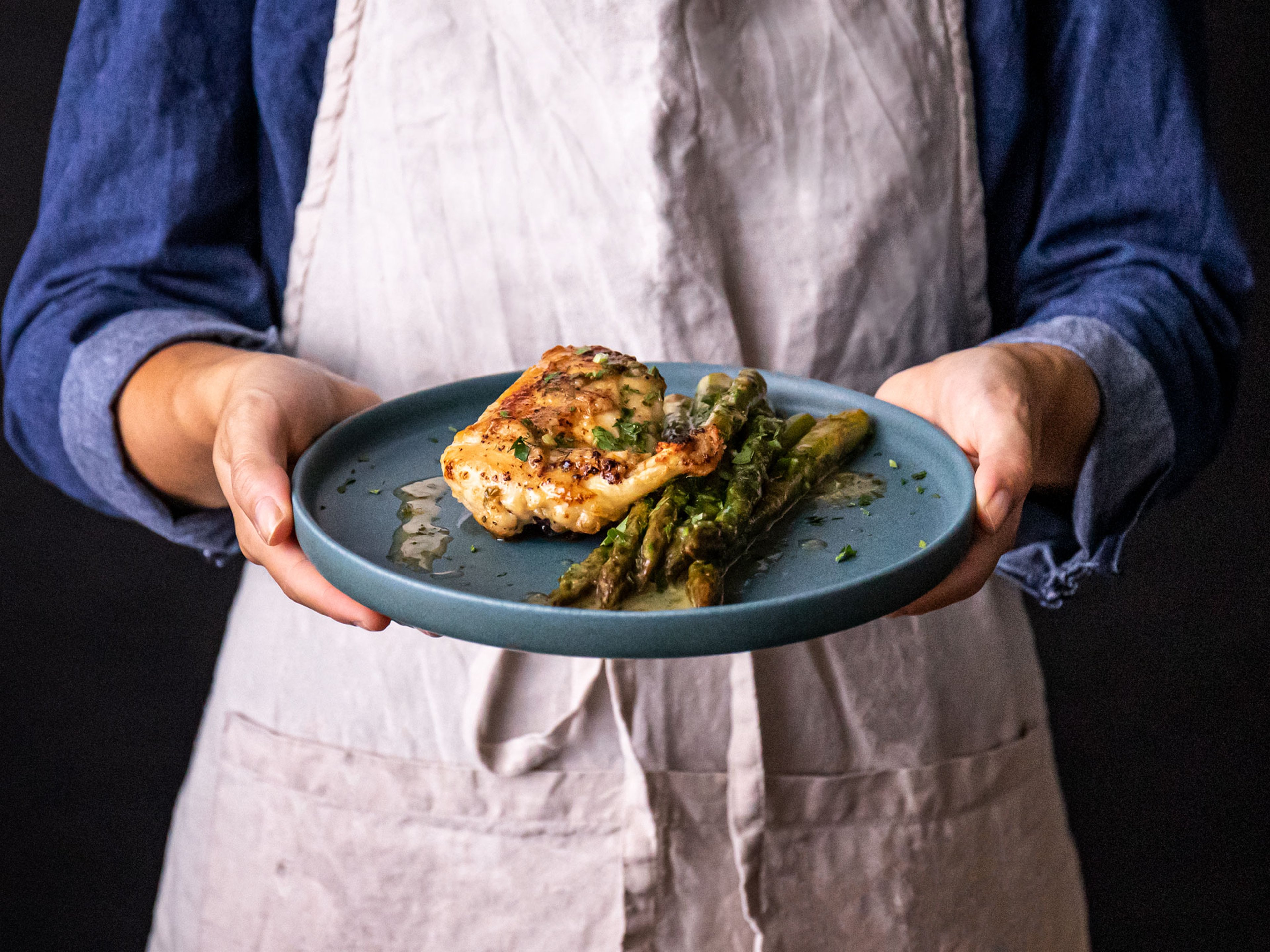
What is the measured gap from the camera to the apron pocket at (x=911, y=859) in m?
2.05

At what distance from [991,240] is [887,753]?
3.42 feet

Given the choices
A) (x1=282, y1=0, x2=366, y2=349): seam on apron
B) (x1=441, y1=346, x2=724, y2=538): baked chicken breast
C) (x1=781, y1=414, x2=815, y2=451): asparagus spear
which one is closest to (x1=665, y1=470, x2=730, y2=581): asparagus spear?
(x1=441, y1=346, x2=724, y2=538): baked chicken breast

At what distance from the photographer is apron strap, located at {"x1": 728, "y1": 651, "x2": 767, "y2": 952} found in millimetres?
2016

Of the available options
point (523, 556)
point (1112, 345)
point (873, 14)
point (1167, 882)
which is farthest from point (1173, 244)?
point (1167, 882)

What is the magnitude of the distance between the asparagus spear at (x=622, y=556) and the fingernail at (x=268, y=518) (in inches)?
17.2

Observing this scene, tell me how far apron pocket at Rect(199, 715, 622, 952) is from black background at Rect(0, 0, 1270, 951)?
1457 mm

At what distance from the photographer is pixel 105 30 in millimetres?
2141

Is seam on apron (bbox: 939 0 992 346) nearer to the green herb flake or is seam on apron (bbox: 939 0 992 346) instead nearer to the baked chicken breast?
the baked chicken breast

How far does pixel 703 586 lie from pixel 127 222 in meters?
1.45

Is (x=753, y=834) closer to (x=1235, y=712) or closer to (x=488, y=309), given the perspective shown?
(x=488, y=309)

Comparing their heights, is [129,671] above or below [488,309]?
below

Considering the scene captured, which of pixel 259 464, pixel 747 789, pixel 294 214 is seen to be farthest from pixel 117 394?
pixel 747 789

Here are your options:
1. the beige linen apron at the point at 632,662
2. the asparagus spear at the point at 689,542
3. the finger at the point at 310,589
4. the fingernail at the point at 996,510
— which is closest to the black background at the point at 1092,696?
the beige linen apron at the point at 632,662

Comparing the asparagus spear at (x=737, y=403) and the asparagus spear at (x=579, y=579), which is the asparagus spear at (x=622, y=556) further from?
the asparagus spear at (x=737, y=403)
